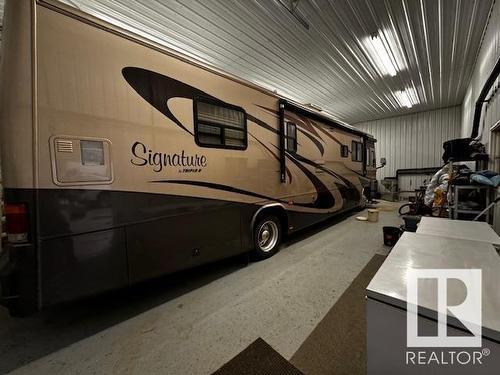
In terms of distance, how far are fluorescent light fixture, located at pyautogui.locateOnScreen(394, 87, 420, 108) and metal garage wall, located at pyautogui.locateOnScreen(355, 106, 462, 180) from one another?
4.77 feet

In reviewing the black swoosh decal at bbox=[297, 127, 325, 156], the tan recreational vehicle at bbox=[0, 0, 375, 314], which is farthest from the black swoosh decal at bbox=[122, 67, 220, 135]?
the black swoosh decal at bbox=[297, 127, 325, 156]

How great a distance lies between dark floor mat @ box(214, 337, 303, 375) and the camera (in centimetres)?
149

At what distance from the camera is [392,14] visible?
3.68 metres

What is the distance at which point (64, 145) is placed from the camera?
1.60 meters

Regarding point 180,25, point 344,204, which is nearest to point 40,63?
point 180,25

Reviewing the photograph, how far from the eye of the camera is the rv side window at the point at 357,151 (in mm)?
5941

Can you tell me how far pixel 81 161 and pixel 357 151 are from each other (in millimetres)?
6293

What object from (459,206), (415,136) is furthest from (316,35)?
(415,136)

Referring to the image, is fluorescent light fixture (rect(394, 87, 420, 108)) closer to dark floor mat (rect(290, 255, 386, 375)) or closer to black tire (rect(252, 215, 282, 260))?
black tire (rect(252, 215, 282, 260))

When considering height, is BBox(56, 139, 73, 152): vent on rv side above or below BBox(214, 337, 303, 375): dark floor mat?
above

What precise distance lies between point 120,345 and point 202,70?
2675 millimetres

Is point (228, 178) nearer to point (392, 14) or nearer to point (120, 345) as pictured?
point (120, 345)

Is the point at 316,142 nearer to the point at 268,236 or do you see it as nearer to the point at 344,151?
the point at 344,151

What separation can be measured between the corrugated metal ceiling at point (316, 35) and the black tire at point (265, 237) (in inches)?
104
